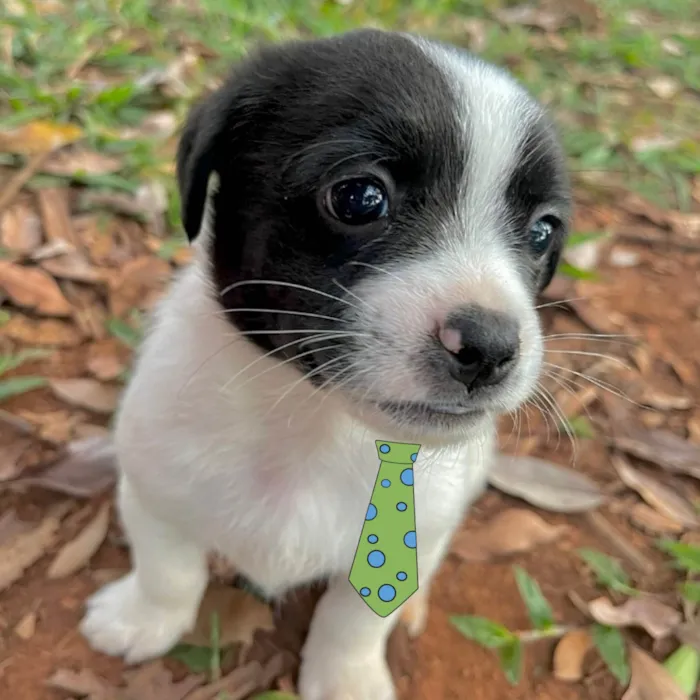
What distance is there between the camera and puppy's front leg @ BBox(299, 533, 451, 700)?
233cm

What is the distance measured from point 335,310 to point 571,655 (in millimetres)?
1543

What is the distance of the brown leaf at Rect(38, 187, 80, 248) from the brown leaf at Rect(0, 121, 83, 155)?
0.28 m

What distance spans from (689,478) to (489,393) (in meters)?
2.12

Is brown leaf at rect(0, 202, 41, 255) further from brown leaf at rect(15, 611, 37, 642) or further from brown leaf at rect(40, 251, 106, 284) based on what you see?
brown leaf at rect(15, 611, 37, 642)

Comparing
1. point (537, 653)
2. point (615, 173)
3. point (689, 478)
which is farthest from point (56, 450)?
point (615, 173)

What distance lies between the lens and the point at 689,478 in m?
3.41

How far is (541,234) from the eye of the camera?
77.7 inches

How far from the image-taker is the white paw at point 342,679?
2.43m

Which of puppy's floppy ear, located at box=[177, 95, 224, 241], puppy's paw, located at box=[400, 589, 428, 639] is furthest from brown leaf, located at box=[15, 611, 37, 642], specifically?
puppy's floppy ear, located at box=[177, 95, 224, 241]

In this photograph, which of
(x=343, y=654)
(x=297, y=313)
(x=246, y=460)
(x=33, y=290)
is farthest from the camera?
(x=33, y=290)

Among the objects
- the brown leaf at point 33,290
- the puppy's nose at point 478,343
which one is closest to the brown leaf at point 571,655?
the puppy's nose at point 478,343

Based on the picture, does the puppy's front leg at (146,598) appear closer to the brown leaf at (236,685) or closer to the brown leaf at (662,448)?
the brown leaf at (236,685)

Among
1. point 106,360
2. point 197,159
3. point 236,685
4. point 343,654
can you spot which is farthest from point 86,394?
point 197,159

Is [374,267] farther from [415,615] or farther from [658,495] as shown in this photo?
[658,495]
